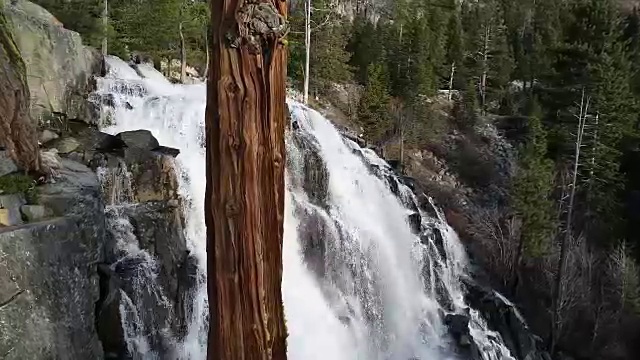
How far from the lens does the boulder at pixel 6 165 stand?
671 centimetres

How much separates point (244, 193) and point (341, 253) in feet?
35.6

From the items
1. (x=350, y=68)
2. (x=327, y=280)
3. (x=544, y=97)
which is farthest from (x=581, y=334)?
(x=350, y=68)

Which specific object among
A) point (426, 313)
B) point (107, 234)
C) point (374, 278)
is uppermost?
point (107, 234)

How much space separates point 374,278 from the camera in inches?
529

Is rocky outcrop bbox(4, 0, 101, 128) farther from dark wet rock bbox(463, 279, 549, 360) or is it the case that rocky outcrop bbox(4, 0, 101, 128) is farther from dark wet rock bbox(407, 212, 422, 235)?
dark wet rock bbox(463, 279, 549, 360)

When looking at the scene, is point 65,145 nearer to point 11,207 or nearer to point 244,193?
point 11,207

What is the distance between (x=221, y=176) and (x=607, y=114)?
21.0 m

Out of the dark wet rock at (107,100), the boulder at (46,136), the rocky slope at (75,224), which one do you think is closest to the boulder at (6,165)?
the rocky slope at (75,224)

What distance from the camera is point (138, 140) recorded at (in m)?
11.2

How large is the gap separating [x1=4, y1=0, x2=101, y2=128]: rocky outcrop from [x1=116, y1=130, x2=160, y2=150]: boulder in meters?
2.39

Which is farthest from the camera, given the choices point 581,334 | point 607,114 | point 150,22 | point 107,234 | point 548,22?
point 548,22

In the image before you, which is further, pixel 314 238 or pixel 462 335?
pixel 462 335

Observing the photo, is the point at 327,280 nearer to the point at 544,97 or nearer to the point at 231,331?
the point at 231,331

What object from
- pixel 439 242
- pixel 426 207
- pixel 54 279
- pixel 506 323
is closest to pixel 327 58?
pixel 426 207
